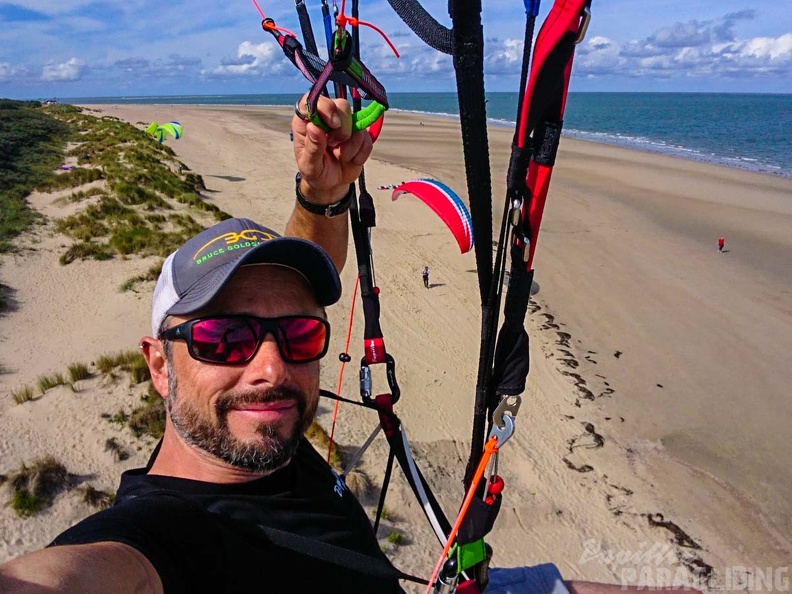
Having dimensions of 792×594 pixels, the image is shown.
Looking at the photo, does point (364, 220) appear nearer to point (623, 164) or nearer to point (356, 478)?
point (356, 478)

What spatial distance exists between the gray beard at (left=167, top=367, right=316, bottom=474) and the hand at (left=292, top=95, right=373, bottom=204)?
0.95 meters

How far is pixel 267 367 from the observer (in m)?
1.67

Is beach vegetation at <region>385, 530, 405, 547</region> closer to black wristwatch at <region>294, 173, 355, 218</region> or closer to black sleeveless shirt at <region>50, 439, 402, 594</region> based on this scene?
black sleeveless shirt at <region>50, 439, 402, 594</region>

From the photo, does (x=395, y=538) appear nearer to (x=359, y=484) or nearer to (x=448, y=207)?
(x=359, y=484)

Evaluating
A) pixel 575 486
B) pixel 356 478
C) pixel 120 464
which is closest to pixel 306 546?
pixel 356 478

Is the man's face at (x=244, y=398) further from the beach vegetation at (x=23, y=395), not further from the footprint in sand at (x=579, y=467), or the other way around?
the footprint in sand at (x=579, y=467)

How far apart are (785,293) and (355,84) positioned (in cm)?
1332

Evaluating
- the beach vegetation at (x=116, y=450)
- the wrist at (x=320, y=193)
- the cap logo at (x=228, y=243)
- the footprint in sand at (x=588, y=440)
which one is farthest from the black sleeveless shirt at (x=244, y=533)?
the footprint in sand at (x=588, y=440)

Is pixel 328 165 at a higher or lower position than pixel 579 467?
higher

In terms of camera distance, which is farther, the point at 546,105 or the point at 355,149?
the point at 355,149

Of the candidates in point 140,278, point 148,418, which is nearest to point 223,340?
point 148,418

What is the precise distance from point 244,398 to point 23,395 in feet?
16.0

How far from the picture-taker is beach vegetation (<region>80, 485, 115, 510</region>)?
3.94 metres

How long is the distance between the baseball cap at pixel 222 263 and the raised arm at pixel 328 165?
1.33 ft
